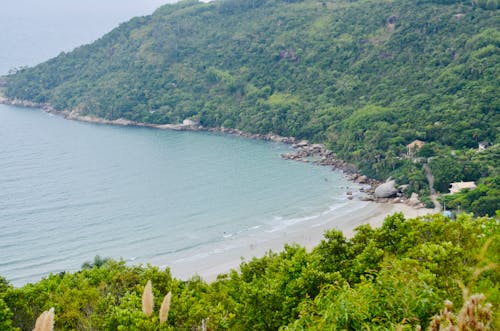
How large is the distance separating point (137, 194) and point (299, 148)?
25.8 meters

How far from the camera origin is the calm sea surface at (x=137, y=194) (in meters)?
39.7

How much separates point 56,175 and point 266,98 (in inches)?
1527

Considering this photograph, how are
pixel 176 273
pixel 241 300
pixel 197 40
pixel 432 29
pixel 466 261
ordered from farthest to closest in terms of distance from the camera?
pixel 197 40
pixel 432 29
pixel 176 273
pixel 241 300
pixel 466 261

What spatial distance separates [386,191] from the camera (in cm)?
5031

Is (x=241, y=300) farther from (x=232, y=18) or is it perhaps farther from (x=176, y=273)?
(x=232, y=18)

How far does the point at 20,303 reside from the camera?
18047mm

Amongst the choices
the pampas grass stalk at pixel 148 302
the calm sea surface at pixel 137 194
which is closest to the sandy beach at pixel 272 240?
the calm sea surface at pixel 137 194

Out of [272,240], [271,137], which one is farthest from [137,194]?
[271,137]

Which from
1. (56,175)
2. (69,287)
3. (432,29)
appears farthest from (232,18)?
(69,287)

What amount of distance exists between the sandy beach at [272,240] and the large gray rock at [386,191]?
1.70 metres

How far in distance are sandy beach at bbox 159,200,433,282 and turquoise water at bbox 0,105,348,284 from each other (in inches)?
40.7

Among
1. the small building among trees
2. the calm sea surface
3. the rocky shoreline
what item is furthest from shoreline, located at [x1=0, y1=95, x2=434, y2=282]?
the small building among trees

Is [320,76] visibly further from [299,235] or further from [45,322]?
[45,322]

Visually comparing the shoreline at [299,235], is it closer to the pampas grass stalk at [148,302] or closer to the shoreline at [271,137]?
the shoreline at [271,137]
